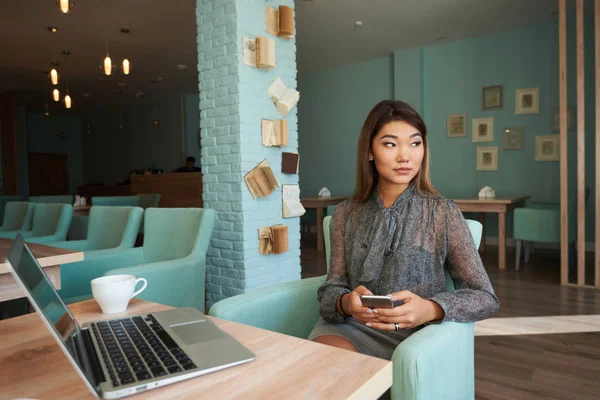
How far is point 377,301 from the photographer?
41.0 inches

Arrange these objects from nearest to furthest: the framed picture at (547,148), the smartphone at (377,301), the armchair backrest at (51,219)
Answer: the smartphone at (377,301) → the armchair backrest at (51,219) → the framed picture at (547,148)

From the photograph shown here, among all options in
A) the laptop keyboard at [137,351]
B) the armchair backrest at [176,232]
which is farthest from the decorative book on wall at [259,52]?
the laptop keyboard at [137,351]

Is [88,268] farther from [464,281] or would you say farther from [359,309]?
[464,281]

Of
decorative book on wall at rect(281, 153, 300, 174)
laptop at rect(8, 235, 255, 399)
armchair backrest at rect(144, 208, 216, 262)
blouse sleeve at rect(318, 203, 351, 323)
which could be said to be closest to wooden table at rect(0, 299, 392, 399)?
laptop at rect(8, 235, 255, 399)

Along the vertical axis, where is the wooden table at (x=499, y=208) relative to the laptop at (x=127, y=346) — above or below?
below

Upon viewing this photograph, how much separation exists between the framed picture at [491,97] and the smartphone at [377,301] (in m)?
5.92

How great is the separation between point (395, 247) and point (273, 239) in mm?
2153

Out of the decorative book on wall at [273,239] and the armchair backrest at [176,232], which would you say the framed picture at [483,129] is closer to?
the decorative book on wall at [273,239]

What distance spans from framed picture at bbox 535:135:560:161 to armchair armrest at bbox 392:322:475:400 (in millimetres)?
5451

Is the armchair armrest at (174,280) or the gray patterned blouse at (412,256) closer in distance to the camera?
the gray patterned blouse at (412,256)

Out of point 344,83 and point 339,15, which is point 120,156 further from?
point 339,15

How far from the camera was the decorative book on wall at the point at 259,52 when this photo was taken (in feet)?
10.5

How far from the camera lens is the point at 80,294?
2.28 meters

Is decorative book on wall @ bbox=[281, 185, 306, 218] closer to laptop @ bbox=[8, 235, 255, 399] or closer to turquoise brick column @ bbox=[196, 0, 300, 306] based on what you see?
turquoise brick column @ bbox=[196, 0, 300, 306]
